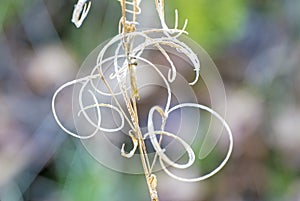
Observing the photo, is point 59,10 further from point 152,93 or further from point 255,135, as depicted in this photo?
point 255,135

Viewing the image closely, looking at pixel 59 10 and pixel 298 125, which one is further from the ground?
pixel 59 10

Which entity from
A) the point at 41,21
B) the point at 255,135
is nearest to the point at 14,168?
the point at 41,21

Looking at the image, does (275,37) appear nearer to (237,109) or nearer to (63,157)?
(237,109)

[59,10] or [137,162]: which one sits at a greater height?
[59,10]

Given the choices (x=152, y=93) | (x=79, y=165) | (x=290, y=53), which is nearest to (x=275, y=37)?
(x=290, y=53)

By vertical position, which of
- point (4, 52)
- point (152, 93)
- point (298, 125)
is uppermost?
point (4, 52)
